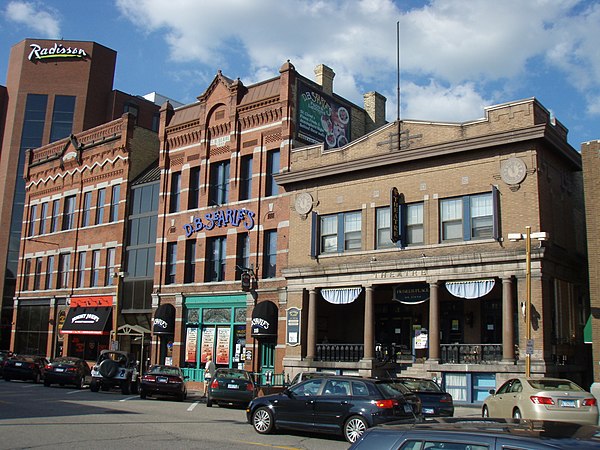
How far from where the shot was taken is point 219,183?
120 feet

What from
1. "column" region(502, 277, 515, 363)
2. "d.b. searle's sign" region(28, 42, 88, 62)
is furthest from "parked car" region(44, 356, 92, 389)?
"d.b. searle's sign" region(28, 42, 88, 62)

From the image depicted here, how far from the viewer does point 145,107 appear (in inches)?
2763

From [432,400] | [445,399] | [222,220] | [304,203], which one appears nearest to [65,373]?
[222,220]

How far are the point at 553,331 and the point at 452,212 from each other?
227 inches

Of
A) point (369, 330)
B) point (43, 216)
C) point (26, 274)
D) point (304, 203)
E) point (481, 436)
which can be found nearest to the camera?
point (481, 436)

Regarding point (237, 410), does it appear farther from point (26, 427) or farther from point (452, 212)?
point (452, 212)

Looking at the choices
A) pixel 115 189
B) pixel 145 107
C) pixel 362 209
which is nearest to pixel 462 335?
pixel 362 209

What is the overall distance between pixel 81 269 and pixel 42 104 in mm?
26035

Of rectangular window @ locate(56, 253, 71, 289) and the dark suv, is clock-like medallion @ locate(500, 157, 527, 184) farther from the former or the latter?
rectangular window @ locate(56, 253, 71, 289)

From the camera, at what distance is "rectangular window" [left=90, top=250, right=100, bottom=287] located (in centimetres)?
4291

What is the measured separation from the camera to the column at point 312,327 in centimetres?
2912

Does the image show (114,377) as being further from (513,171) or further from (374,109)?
(374,109)

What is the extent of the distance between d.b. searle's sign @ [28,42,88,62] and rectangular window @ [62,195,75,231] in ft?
76.0

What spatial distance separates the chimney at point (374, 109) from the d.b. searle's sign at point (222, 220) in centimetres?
961
